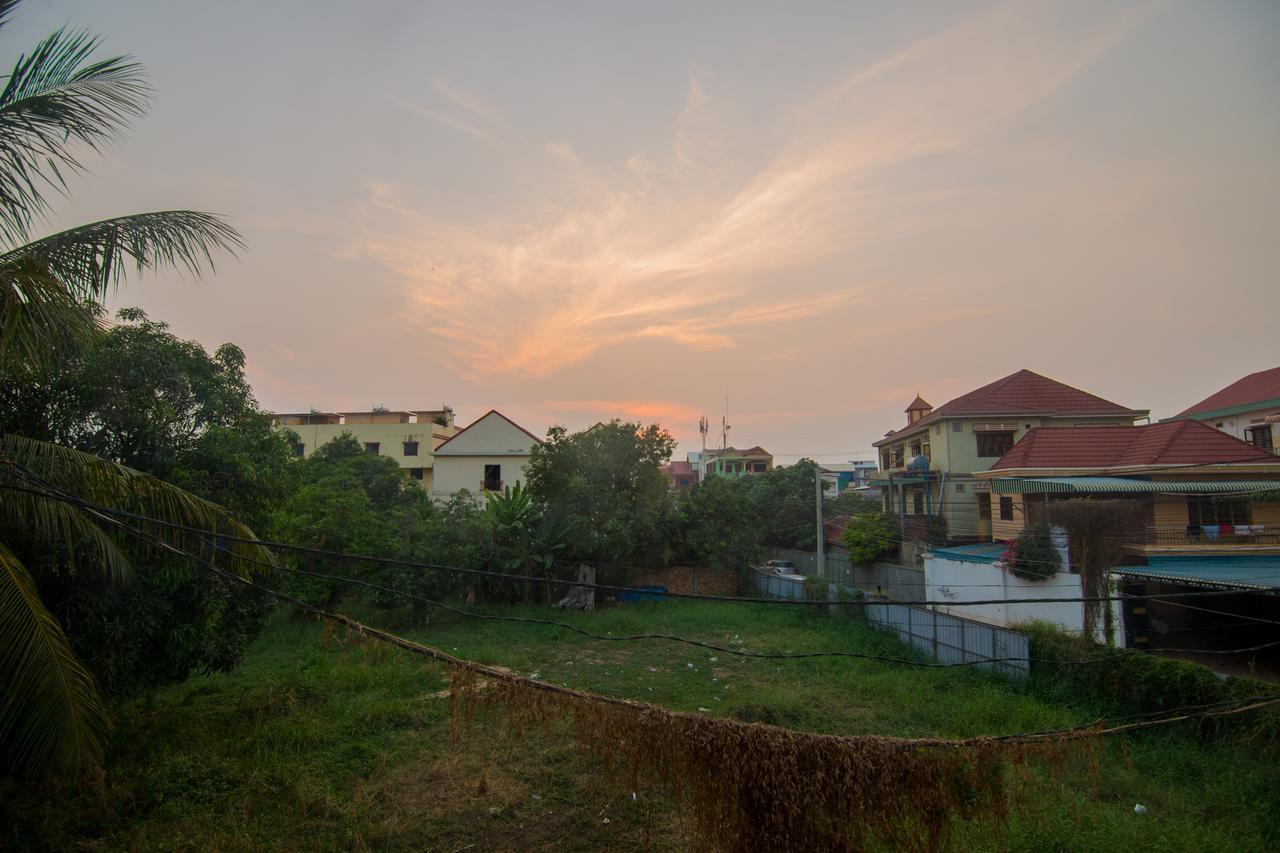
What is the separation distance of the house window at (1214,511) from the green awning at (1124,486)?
1.05 ft

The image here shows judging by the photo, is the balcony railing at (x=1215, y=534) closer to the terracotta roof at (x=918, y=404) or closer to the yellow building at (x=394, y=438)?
the terracotta roof at (x=918, y=404)

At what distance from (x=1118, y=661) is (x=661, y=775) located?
9.07 meters

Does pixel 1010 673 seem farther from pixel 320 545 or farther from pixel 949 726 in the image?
pixel 320 545

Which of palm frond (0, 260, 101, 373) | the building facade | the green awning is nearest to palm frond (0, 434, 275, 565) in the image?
palm frond (0, 260, 101, 373)

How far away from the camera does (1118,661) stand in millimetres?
9711

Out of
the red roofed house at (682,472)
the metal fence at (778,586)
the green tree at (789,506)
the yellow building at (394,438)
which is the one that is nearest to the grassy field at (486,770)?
the metal fence at (778,586)

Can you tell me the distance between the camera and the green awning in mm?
13742

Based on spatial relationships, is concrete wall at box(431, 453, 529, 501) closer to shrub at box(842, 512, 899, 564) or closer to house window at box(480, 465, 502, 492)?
house window at box(480, 465, 502, 492)

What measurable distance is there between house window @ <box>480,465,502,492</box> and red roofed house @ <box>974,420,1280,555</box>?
68.6 ft

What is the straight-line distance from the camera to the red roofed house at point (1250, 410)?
62.3ft

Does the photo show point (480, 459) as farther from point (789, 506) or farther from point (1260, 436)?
point (1260, 436)

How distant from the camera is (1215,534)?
44.0 ft

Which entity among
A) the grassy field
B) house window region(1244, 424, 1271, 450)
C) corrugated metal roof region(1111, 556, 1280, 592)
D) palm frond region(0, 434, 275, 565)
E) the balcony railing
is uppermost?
house window region(1244, 424, 1271, 450)

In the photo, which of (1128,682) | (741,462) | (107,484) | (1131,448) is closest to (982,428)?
(1131,448)
